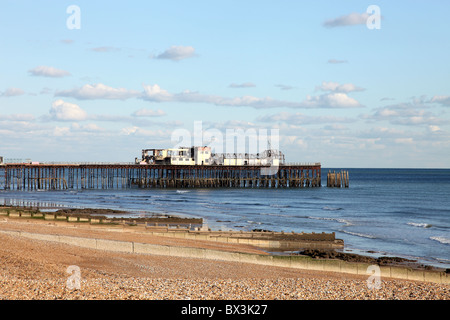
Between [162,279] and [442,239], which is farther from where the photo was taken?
[442,239]

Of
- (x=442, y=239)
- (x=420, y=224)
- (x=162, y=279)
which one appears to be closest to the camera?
(x=162, y=279)

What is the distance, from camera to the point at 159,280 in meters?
13.5

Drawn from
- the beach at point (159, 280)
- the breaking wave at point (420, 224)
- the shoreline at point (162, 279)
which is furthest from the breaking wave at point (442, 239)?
the beach at point (159, 280)

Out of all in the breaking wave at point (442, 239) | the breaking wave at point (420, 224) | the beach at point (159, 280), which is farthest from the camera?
the breaking wave at point (420, 224)

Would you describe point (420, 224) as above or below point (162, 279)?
below

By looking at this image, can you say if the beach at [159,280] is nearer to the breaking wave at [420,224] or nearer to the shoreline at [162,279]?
the shoreline at [162,279]

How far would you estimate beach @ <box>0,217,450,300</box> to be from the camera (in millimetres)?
→ 11578

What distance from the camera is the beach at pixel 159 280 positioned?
38.0 ft

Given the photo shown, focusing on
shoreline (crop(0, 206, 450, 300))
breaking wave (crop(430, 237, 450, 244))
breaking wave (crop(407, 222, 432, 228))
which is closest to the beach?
shoreline (crop(0, 206, 450, 300))

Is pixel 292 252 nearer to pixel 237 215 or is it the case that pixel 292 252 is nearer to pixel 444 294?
pixel 444 294

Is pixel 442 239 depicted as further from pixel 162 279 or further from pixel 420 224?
pixel 162 279

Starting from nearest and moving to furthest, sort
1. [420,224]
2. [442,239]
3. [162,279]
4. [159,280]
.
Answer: [159,280], [162,279], [442,239], [420,224]

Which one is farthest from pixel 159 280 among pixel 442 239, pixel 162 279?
pixel 442 239
